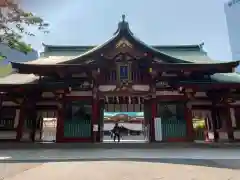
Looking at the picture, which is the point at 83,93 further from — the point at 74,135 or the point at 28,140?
the point at 28,140

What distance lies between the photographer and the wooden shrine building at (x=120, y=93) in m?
14.8

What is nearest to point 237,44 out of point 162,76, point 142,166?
point 162,76

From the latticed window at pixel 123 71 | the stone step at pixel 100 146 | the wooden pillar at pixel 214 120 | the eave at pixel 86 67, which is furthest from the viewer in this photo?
Result: the wooden pillar at pixel 214 120

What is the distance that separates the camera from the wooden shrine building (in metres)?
14.8

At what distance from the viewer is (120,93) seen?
15273mm

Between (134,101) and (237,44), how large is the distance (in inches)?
5152

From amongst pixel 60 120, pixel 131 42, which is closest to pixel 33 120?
pixel 60 120

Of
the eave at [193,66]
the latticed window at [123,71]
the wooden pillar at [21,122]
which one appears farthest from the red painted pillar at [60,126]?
the eave at [193,66]

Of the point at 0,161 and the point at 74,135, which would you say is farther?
the point at 74,135

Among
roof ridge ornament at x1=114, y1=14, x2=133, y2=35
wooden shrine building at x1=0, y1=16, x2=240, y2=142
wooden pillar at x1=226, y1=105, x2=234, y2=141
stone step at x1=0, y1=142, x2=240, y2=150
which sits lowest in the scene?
stone step at x1=0, y1=142, x2=240, y2=150

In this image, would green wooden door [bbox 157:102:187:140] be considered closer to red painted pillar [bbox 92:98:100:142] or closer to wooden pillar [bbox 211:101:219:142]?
wooden pillar [bbox 211:101:219:142]

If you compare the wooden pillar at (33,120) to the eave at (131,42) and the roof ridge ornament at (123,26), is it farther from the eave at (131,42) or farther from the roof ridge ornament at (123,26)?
the roof ridge ornament at (123,26)

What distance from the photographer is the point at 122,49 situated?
1573 centimetres

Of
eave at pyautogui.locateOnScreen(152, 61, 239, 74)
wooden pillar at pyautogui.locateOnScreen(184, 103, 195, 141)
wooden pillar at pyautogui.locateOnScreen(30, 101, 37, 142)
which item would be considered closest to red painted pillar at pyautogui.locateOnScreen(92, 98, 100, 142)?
wooden pillar at pyautogui.locateOnScreen(30, 101, 37, 142)
